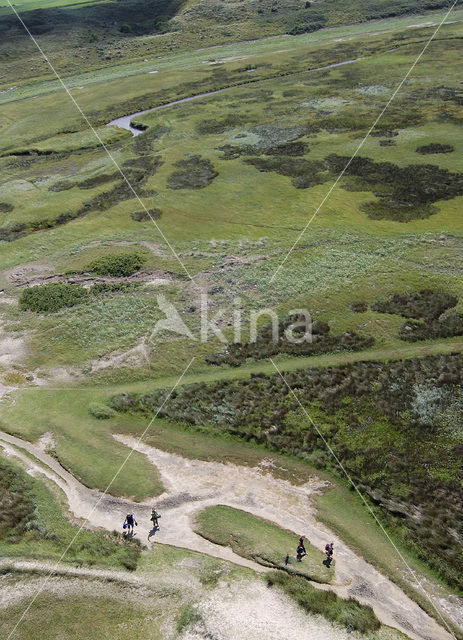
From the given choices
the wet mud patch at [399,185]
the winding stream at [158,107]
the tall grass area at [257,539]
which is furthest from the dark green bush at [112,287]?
the winding stream at [158,107]

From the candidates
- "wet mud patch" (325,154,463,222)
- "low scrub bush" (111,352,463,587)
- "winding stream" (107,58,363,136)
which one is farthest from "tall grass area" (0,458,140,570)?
"winding stream" (107,58,363,136)

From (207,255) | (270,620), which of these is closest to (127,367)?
(207,255)

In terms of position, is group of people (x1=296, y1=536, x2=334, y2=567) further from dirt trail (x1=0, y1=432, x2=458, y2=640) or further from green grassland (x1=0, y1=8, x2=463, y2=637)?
green grassland (x1=0, y1=8, x2=463, y2=637)

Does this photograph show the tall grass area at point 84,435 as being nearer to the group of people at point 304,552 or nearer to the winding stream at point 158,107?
the group of people at point 304,552

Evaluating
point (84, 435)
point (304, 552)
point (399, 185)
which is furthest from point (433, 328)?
point (399, 185)

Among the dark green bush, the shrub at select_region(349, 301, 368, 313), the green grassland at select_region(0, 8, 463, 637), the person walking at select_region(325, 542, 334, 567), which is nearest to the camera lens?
the person walking at select_region(325, 542, 334, 567)
